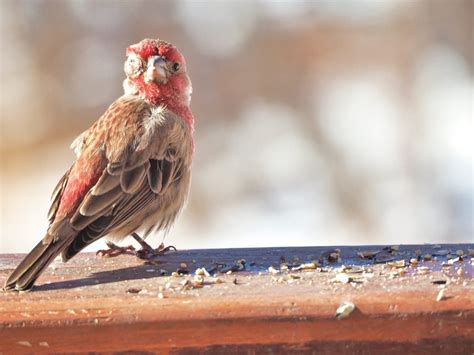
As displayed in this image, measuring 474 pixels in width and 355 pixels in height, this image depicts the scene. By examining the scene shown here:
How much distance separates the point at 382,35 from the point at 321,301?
5.32 m

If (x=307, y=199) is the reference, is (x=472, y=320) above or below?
below

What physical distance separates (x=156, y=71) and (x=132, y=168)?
0.73m

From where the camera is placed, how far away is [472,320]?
3.07 metres

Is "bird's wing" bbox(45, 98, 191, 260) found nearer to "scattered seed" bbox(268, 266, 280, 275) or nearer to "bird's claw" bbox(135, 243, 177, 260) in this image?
"bird's claw" bbox(135, 243, 177, 260)

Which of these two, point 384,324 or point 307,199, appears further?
point 307,199

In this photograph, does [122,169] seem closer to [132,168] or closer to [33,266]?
[132,168]

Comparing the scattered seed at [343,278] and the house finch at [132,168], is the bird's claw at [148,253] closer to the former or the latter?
the house finch at [132,168]

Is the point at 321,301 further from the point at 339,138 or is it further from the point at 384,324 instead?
the point at 339,138

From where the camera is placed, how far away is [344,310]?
10.0ft

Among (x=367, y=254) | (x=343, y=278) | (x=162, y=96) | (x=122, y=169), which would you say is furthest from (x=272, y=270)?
(x=162, y=96)

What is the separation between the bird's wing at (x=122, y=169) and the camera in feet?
13.6

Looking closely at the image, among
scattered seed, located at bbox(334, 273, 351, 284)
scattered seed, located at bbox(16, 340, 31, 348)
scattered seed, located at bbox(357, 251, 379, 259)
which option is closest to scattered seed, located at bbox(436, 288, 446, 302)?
scattered seed, located at bbox(334, 273, 351, 284)

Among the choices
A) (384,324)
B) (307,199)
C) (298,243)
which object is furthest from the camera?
(307,199)

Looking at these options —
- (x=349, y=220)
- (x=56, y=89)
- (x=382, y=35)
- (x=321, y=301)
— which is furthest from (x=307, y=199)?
(x=321, y=301)
